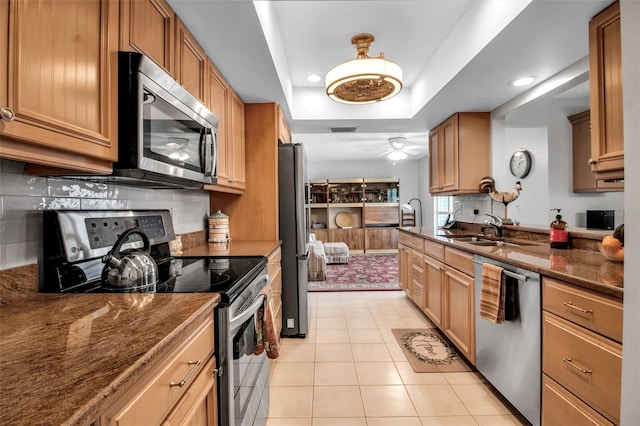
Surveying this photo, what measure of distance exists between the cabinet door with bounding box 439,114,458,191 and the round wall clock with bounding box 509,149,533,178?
1559 mm

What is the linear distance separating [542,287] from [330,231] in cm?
638

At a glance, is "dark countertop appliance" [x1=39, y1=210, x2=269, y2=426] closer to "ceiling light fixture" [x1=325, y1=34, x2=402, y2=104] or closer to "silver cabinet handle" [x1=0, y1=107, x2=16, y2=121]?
"silver cabinet handle" [x1=0, y1=107, x2=16, y2=121]

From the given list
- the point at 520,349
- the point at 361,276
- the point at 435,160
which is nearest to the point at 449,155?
the point at 435,160

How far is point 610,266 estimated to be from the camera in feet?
5.09

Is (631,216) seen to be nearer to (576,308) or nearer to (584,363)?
(576,308)

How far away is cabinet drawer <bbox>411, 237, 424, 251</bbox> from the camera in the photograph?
10.8 feet

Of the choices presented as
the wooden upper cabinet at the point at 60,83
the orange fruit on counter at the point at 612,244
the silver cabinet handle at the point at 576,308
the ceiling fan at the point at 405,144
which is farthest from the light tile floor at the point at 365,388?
the ceiling fan at the point at 405,144

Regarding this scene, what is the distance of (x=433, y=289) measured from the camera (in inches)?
116

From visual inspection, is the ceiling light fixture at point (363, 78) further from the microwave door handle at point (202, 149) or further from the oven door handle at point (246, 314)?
the oven door handle at point (246, 314)

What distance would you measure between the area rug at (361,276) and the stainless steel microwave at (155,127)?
128 inches

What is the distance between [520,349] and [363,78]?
75.8 inches

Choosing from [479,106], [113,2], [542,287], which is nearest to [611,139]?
[542,287]

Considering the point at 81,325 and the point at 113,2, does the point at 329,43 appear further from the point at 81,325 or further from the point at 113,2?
the point at 81,325

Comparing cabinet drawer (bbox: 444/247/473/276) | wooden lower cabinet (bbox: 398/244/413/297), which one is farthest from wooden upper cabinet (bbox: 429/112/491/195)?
cabinet drawer (bbox: 444/247/473/276)
